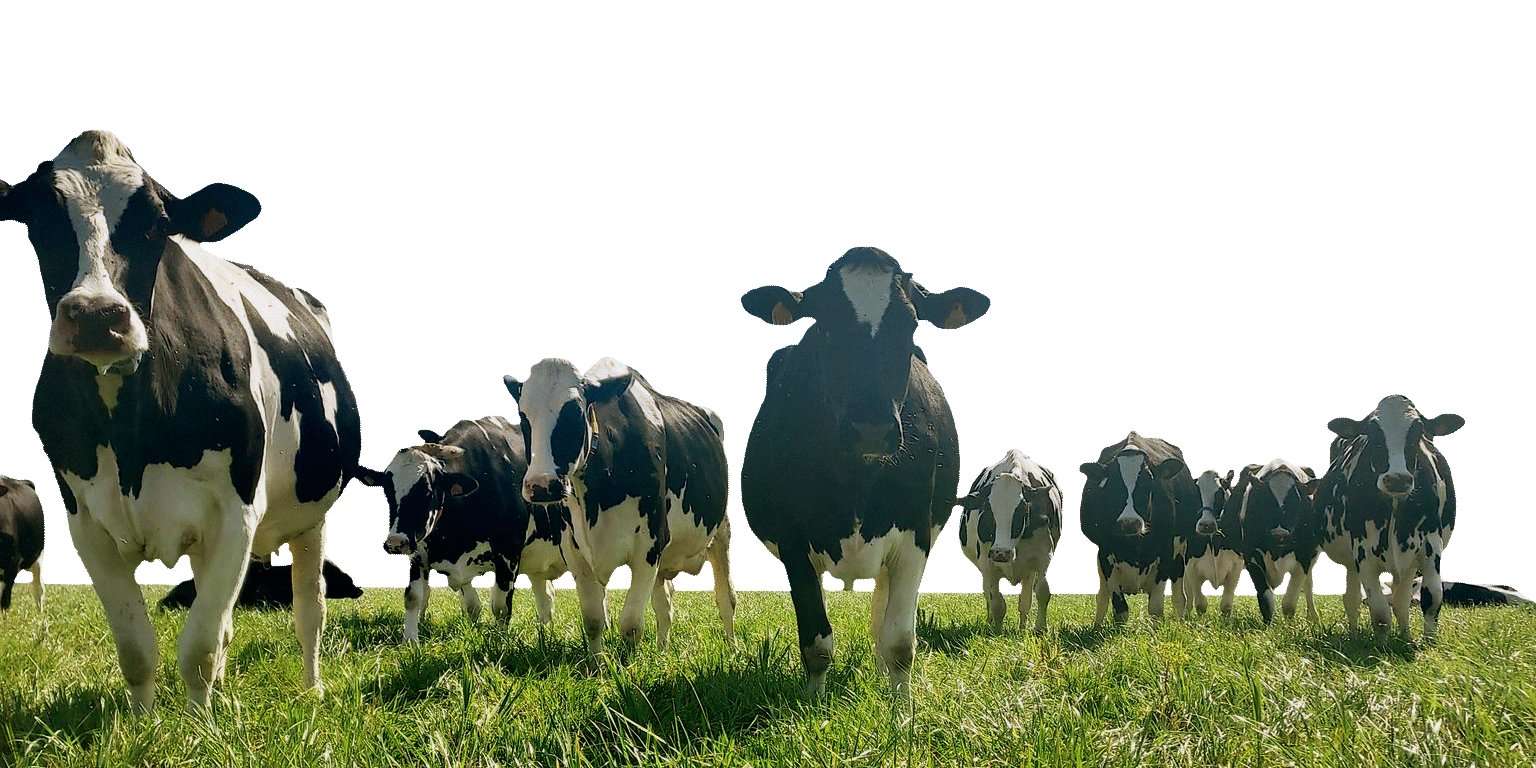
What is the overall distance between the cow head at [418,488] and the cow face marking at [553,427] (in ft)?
11.0

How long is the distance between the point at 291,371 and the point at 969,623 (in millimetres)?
9371

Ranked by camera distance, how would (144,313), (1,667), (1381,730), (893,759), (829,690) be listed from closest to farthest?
(893,759) < (1381,730) < (144,313) < (829,690) < (1,667)

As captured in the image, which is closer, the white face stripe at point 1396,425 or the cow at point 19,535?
the white face stripe at point 1396,425

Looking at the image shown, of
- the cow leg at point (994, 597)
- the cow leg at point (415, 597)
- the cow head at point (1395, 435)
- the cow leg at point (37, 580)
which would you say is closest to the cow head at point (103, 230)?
the cow leg at point (415, 597)

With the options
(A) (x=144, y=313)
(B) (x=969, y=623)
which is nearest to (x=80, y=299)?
(A) (x=144, y=313)

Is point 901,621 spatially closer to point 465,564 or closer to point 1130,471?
point 465,564

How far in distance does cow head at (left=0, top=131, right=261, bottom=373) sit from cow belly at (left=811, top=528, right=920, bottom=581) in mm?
3694

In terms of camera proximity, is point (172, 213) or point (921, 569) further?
point (921, 569)

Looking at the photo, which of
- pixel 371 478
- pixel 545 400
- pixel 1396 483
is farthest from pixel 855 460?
pixel 1396 483

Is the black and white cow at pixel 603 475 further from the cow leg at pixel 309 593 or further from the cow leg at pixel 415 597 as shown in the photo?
the cow leg at pixel 415 597

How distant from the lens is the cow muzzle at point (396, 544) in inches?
426

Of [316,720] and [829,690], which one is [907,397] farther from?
[316,720]

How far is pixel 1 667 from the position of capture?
7324mm

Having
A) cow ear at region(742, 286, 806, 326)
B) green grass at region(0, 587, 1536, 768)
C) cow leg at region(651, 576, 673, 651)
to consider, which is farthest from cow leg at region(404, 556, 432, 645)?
cow ear at region(742, 286, 806, 326)
